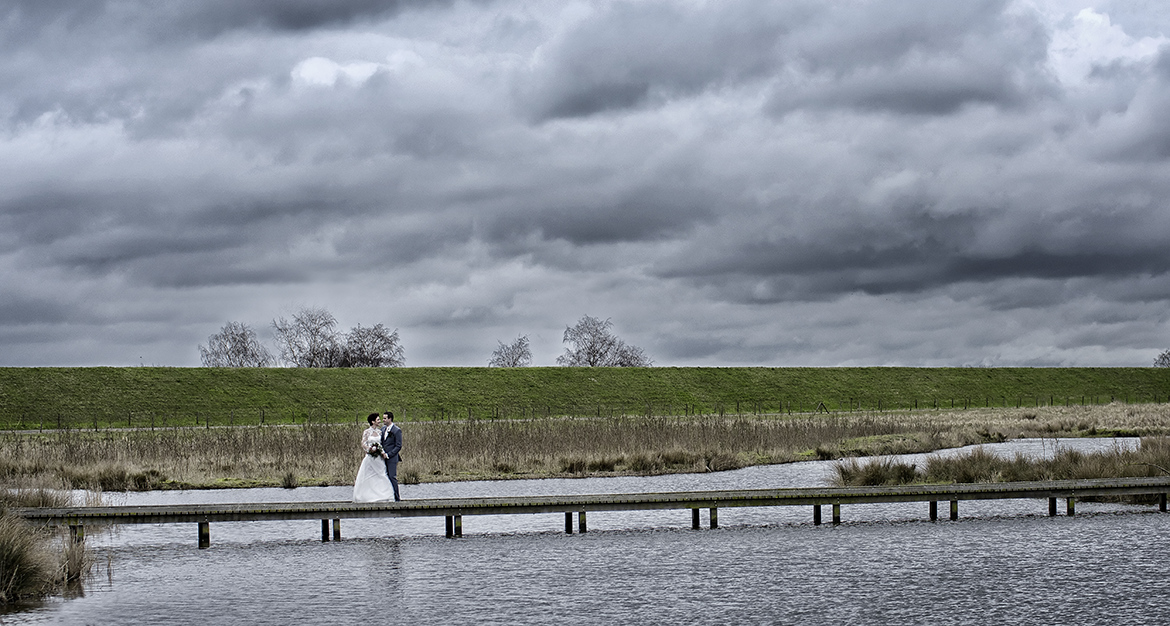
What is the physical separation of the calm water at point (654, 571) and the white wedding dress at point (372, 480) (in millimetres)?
816

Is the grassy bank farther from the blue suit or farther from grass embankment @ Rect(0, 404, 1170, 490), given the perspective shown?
the blue suit

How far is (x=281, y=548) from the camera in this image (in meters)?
20.2

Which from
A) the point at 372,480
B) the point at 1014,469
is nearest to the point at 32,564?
the point at 372,480

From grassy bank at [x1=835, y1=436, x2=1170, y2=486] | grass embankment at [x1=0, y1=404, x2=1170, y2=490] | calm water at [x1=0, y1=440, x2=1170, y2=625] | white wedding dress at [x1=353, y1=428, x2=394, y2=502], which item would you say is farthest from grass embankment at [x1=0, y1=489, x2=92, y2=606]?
grassy bank at [x1=835, y1=436, x2=1170, y2=486]

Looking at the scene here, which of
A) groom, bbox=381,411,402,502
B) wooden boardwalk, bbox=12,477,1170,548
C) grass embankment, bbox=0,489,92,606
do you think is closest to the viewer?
grass embankment, bbox=0,489,92,606

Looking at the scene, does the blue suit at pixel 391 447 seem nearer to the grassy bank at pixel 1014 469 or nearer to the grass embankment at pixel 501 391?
the grassy bank at pixel 1014 469

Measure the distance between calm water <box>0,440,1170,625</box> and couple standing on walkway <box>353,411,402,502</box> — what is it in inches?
33.7

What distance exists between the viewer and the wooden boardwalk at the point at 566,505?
20422mm

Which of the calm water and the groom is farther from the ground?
the groom

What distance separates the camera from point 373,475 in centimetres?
2183

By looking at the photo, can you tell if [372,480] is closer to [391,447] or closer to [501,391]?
[391,447]

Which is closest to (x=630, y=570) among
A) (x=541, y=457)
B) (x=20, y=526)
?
(x=20, y=526)

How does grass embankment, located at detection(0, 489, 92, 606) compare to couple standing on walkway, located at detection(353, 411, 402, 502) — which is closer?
grass embankment, located at detection(0, 489, 92, 606)

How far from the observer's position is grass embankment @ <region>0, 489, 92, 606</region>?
14.8 metres
